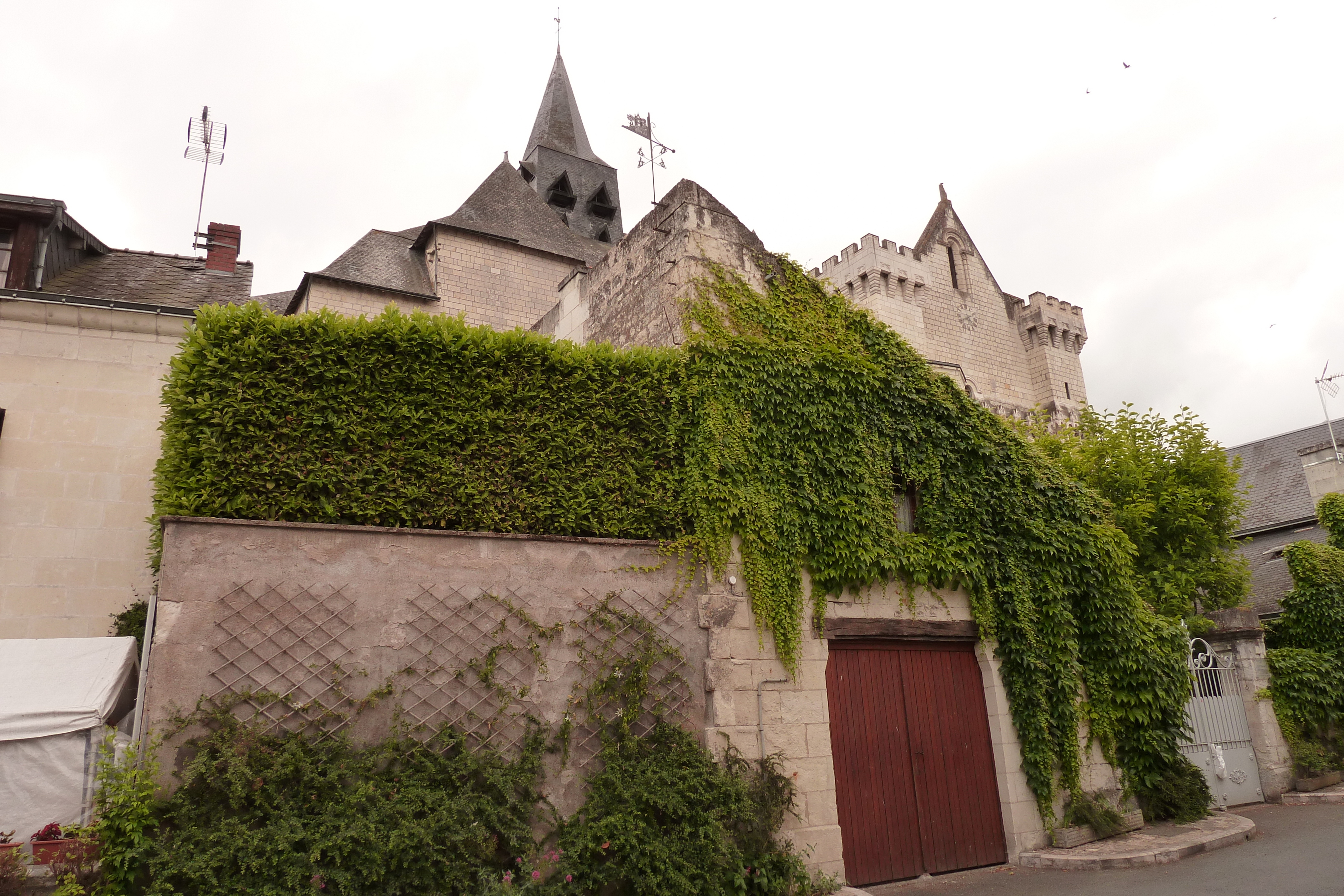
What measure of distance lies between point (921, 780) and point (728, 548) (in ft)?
9.08

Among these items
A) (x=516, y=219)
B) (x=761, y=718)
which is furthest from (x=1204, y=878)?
(x=516, y=219)

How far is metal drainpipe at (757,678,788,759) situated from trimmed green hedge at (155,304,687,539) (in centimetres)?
141

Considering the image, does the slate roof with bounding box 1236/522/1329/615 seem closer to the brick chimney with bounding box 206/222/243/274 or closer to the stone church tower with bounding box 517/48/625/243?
the brick chimney with bounding box 206/222/243/274

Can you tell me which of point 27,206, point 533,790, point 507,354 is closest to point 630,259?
point 507,354

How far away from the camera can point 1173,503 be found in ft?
52.6

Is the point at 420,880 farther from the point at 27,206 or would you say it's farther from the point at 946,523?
the point at 27,206

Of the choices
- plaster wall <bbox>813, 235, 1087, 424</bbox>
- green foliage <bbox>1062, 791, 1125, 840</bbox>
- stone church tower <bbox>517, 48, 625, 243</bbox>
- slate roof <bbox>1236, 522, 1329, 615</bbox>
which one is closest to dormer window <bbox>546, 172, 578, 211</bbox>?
stone church tower <bbox>517, 48, 625, 243</bbox>

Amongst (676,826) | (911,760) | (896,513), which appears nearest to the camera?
(676,826)

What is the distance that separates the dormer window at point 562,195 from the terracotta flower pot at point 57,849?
2759cm

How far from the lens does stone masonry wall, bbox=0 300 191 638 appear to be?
27.7 feet

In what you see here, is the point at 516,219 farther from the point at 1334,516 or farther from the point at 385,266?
the point at 1334,516

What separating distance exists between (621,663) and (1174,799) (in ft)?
20.5

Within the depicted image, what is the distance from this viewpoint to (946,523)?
8148mm

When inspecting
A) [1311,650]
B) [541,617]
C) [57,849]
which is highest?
[541,617]
